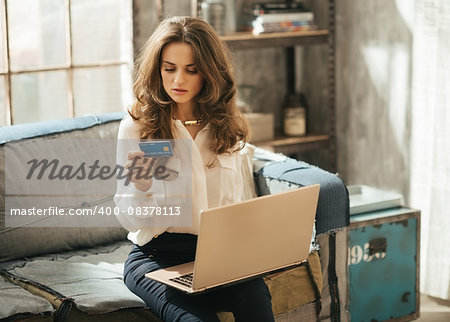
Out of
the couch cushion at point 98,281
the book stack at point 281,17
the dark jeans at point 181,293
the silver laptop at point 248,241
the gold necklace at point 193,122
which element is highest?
the book stack at point 281,17

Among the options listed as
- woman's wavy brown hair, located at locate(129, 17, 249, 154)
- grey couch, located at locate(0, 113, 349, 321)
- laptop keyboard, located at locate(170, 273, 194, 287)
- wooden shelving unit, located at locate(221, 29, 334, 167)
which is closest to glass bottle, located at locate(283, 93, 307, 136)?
wooden shelving unit, located at locate(221, 29, 334, 167)

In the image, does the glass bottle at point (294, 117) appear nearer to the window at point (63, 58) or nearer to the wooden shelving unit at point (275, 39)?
the wooden shelving unit at point (275, 39)

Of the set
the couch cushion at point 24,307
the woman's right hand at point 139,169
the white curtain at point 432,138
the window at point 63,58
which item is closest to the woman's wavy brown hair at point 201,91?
the woman's right hand at point 139,169

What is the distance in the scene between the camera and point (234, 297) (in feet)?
6.90

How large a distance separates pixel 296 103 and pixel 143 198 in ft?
5.92

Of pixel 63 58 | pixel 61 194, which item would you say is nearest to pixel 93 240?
pixel 61 194

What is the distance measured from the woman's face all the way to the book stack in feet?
4.44

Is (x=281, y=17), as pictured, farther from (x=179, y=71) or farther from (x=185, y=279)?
Result: (x=185, y=279)

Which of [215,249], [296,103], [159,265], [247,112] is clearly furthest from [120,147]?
[296,103]

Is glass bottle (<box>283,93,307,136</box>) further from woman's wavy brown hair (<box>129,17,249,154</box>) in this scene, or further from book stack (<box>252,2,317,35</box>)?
woman's wavy brown hair (<box>129,17,249,154</box>)

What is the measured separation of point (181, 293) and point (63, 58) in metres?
1.63

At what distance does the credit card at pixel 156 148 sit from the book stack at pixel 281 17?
4.91 ft

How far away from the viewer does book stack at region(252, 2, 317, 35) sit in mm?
3547

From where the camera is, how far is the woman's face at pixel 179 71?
2.23m
